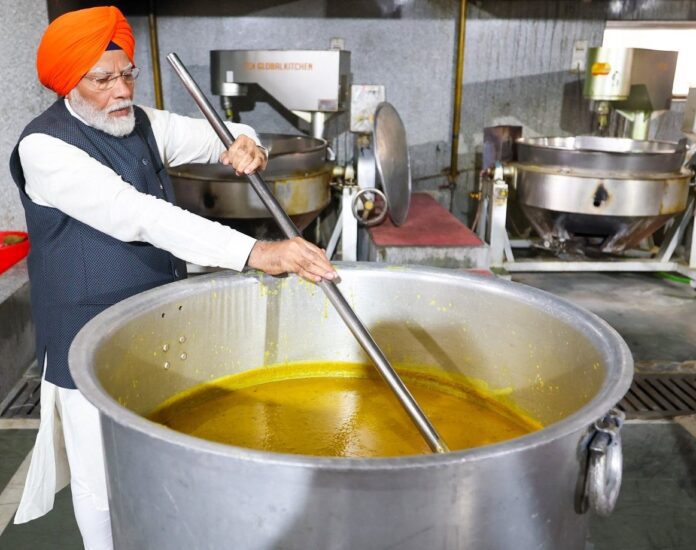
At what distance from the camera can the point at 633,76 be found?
13.6ft

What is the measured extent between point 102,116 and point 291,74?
2.57 meters

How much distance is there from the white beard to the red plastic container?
1854 millimetres

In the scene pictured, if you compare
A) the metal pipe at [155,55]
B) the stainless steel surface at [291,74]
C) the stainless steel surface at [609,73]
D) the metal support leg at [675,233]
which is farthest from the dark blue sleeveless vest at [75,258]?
Answer: the metal support leg at [675,233]

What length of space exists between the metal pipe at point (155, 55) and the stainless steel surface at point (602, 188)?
7.79 feet

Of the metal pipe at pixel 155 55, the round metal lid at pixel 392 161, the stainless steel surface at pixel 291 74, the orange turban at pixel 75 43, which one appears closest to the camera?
Answer: the orange turban at pixel 75 43

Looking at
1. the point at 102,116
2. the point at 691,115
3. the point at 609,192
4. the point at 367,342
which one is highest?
the point at 102,116

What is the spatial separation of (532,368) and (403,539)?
0.69 m

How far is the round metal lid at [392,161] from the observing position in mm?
3160

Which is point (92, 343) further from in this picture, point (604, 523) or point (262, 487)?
point (604, 523)

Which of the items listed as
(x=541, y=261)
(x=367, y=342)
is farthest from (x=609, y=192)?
(x=367, y=342)

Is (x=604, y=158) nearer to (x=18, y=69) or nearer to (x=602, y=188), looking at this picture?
(x=602, y=188)

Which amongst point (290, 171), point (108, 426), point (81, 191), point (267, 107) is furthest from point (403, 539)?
point (267, 107)

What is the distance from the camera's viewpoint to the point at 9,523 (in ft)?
6.40

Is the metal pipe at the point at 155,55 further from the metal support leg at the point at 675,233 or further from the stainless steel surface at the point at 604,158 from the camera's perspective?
the metal support leg at the point at 675,233
